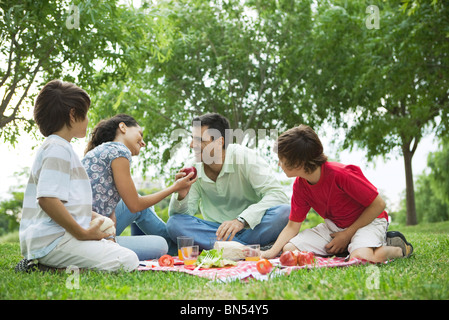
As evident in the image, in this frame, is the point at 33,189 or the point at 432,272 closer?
the point at 432,272

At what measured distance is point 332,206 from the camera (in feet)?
12.4

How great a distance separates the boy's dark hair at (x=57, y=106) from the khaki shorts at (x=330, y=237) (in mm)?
2140

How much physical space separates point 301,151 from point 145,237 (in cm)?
162

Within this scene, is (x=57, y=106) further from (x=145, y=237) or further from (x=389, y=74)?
(x=389, y=74)

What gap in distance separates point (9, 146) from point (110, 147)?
5379 millimetres

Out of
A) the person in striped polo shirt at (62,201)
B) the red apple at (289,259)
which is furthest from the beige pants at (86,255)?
the red apple at (289,259)

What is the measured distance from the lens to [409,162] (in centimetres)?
1409

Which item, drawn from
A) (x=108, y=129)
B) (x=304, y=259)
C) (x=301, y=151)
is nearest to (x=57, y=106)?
(x=108, y=129)

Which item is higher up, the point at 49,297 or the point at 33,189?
the point at 33,189

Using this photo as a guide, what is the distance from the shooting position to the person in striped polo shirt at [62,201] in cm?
286

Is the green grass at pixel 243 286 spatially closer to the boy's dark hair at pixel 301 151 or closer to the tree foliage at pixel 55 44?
the boy's dark hair at pixel 301 151

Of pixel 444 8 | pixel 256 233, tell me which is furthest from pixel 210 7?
pixel 256 233
